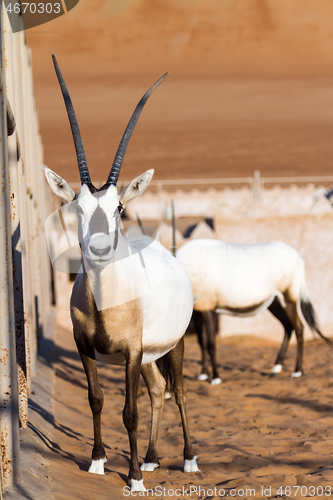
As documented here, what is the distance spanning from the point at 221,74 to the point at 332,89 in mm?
10265

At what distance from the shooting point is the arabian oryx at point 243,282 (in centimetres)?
784

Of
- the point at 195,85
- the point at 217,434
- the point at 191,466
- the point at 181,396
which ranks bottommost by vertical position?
the point at 217,434

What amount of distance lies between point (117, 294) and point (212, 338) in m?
4.40

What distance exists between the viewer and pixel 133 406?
3533 mm

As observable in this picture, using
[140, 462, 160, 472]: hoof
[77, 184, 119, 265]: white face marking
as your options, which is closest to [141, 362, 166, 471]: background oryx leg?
[140, 462, 160, 472]: hoof

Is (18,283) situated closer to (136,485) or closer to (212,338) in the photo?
(136,485)

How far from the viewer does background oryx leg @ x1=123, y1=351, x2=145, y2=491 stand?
3467 mm

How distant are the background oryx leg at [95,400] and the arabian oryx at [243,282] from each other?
393cm

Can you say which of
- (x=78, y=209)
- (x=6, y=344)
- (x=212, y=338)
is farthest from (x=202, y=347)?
(x=6, y=344)

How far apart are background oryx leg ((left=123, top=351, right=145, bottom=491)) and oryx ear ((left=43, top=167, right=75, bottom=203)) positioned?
997 mm

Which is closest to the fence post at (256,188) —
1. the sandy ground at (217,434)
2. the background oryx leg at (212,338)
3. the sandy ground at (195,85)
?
the sandy ground at (217,434)

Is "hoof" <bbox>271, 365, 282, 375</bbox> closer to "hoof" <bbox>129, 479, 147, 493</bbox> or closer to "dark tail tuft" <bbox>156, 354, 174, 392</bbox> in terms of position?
"dark tail tuft" <bbox>156, 354, 174, 392</bbox>

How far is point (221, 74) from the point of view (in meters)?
55.2

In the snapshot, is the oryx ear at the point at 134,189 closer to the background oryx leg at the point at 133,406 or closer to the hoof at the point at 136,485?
the background oryx leg at the point at 133,406
